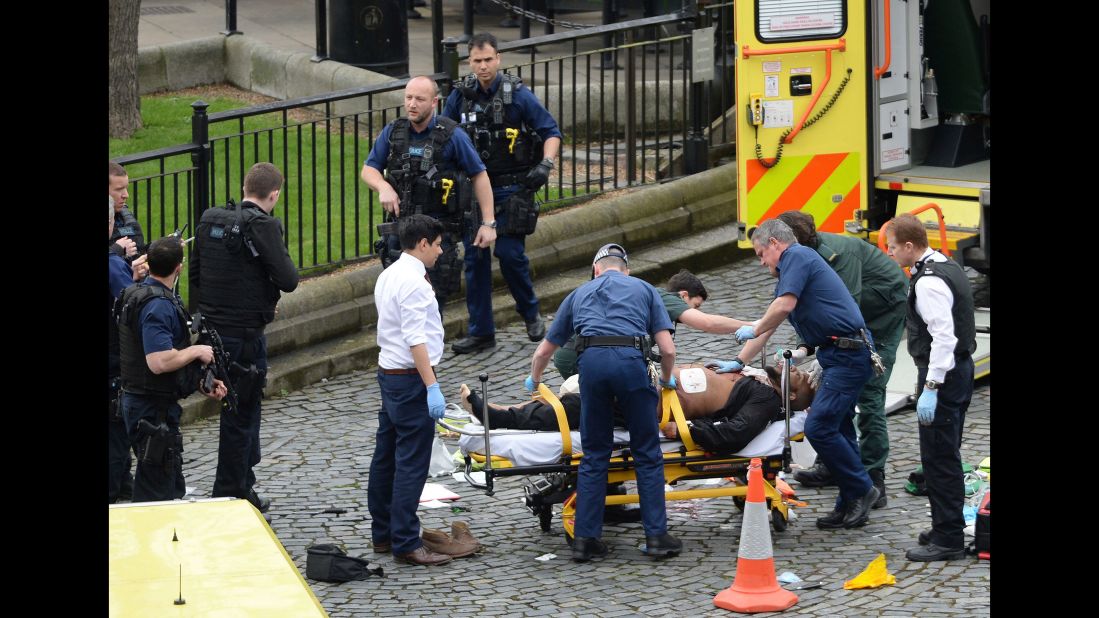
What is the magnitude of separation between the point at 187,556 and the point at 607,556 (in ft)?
11.0

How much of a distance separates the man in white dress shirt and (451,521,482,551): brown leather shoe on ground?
0.17 metres

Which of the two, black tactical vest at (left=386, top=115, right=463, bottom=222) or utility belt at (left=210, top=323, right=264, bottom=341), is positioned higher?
black tactical vest at (left=386, top=115, right=463, bottom=222)

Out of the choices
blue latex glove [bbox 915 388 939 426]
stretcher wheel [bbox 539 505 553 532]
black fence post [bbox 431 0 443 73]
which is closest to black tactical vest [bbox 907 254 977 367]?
blue latex glove [bbox 915 388 939 426]

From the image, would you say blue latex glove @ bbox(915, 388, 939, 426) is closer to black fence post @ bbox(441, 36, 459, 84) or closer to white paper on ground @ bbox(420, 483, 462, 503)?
white paper on ground @ bbox(420, 483, 462, 503)

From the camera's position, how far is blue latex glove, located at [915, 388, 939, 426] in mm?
7414

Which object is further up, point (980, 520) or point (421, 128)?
point (421, 128)

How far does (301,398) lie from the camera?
33.6ft

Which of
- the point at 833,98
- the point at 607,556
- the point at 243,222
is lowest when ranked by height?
the point at 607,556

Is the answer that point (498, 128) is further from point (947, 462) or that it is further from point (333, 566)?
point (947, 462)

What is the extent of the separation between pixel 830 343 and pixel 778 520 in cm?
91

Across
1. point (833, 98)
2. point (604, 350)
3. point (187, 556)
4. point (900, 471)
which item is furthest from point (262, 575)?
point (833, 98)
